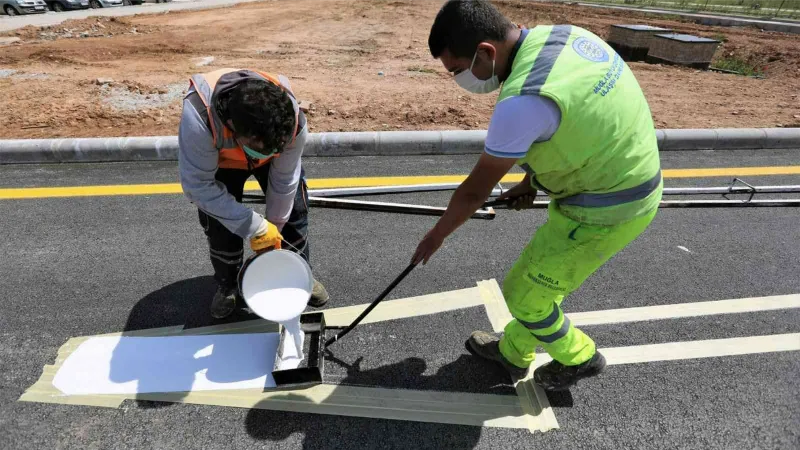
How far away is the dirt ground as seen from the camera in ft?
19.0

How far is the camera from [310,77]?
27.3ft

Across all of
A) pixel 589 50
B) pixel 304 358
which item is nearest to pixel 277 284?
pixel 304 358

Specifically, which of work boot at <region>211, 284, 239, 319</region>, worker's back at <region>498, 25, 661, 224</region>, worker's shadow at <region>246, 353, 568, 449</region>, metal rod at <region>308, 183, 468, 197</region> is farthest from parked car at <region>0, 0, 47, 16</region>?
worker's back at <region>498, 25, 661, 224</region>

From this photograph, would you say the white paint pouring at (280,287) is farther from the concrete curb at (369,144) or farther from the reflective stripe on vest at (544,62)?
the concrete curb at (369,144)

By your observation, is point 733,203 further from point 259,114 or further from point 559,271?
point 259,114

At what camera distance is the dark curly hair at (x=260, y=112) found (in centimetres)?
177

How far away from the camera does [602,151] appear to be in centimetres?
165

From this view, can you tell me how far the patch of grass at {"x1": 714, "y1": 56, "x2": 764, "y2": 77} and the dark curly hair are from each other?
11.9 meters

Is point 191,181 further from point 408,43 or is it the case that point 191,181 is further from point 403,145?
point 408,43

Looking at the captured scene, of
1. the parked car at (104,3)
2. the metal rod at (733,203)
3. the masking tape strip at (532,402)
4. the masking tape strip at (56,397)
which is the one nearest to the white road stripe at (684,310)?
the masking tape strip at (532,402)

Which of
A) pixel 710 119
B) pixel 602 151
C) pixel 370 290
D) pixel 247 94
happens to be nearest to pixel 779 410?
pixel 602 151

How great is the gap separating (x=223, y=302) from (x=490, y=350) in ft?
5.15

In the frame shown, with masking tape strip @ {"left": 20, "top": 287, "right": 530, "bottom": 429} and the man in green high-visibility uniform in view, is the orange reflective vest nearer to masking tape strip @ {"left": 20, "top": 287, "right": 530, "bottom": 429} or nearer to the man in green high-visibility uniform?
the man in green high-visibility uniform

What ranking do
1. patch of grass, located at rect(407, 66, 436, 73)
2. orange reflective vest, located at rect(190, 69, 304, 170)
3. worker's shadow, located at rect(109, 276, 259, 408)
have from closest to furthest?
orange reflective vest, located at rect(190, 69, 304, 170), worker's shadow, located at rect(109, 276, 259, 408), patch of grass, located at rect(407, 66, 436, 73)
